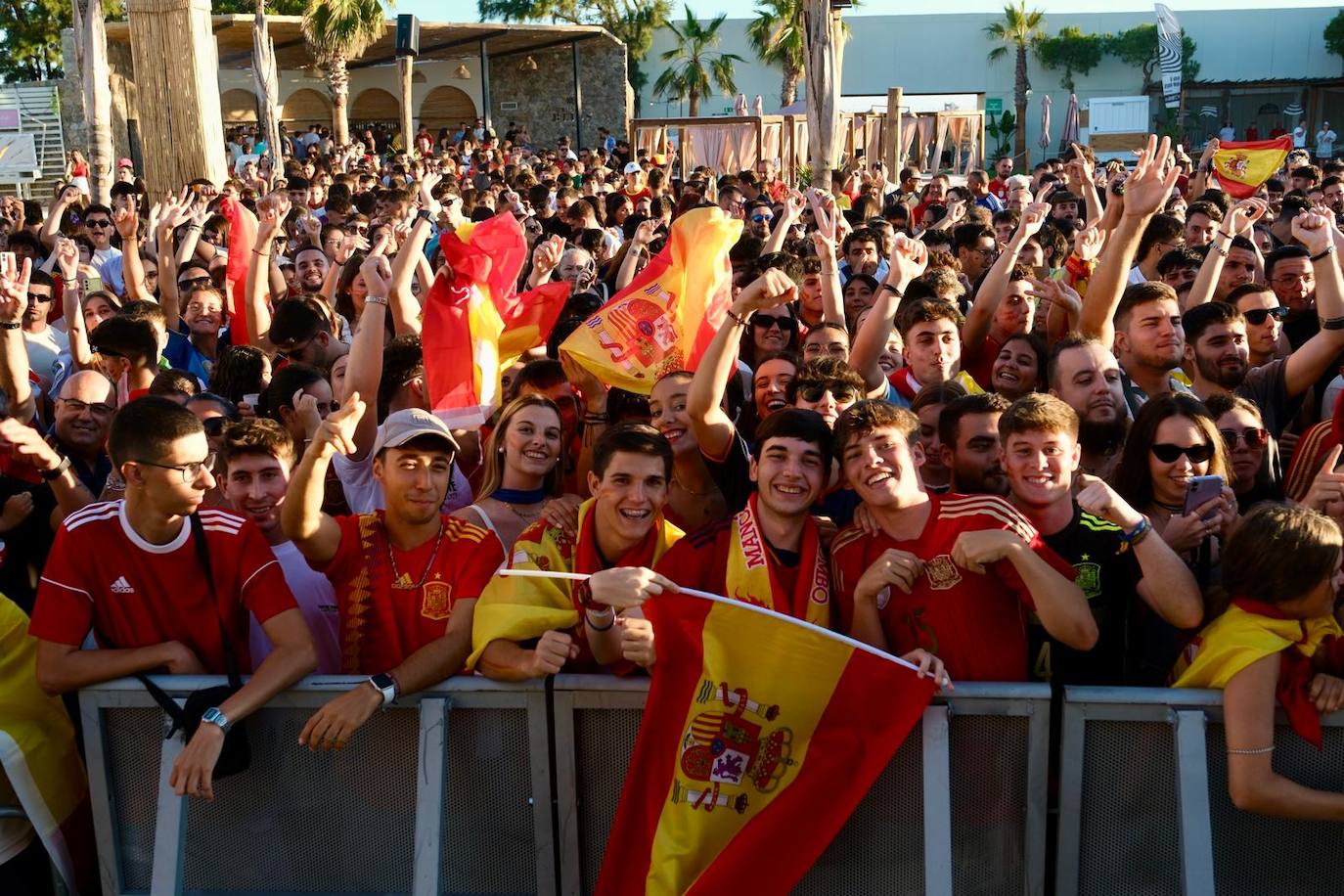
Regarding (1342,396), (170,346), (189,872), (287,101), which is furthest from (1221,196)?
(287,101)

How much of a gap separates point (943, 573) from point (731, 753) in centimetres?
74

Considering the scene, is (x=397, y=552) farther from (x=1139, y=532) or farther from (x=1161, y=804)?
(x=1161, y=804)

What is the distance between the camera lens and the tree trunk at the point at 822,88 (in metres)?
12.1

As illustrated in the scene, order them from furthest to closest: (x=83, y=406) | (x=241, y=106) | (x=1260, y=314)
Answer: (x=241, y=106) < (x=1260, y=314) < (x=83, y=406)

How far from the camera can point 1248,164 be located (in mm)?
11758

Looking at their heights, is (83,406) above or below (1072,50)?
below

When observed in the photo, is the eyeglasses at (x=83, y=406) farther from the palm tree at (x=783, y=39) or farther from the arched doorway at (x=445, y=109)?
the arched doorway at (x=445, y=109)

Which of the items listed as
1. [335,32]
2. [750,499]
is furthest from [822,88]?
[335,32]

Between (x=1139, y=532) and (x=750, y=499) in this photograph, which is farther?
(x=750, y=499)

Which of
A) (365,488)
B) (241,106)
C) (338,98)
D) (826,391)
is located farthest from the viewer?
(241,106)

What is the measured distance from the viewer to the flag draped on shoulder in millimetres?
5719

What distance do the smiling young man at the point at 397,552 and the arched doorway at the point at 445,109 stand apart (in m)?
38.5

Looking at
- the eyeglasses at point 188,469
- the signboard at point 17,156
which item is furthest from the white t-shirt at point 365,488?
the signboard at point 17,156

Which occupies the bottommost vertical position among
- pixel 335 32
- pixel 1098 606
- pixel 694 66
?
pixel 1098 606
